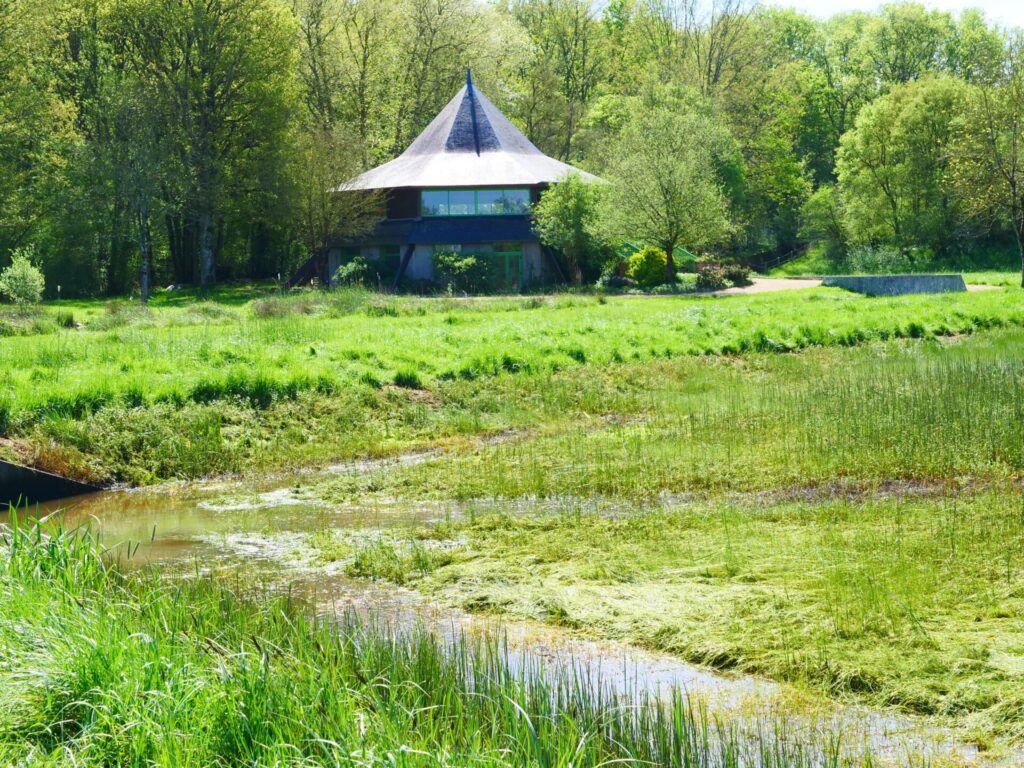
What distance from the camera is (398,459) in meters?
16.3

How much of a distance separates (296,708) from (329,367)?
572 inches

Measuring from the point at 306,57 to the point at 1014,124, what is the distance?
33143 mm

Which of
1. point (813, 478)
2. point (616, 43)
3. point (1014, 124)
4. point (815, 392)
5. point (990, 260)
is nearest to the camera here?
point (813, 478)

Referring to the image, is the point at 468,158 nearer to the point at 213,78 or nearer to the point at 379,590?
the point at 213,78

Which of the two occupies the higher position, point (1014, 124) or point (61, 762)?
point (1014, 124)

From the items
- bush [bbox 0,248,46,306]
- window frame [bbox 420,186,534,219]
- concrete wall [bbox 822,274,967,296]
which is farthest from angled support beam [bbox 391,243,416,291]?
concrete wall [bbox 822,274,967,296]

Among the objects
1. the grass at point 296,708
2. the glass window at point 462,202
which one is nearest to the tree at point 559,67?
the glass window at point 462,202

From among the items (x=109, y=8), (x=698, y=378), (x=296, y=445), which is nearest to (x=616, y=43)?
(x=109, y=8)

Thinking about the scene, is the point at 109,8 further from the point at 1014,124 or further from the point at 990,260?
the point at 990,260

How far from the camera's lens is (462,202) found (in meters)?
47.5

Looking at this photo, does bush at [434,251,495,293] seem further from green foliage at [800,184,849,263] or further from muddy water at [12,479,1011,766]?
muddy water at [12,479,1011,766]

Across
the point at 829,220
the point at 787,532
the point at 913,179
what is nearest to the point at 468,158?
the point at 829,220

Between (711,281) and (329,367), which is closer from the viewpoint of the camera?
(329,367)

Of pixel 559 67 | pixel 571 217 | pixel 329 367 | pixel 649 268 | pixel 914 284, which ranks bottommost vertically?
pixel 329 367
